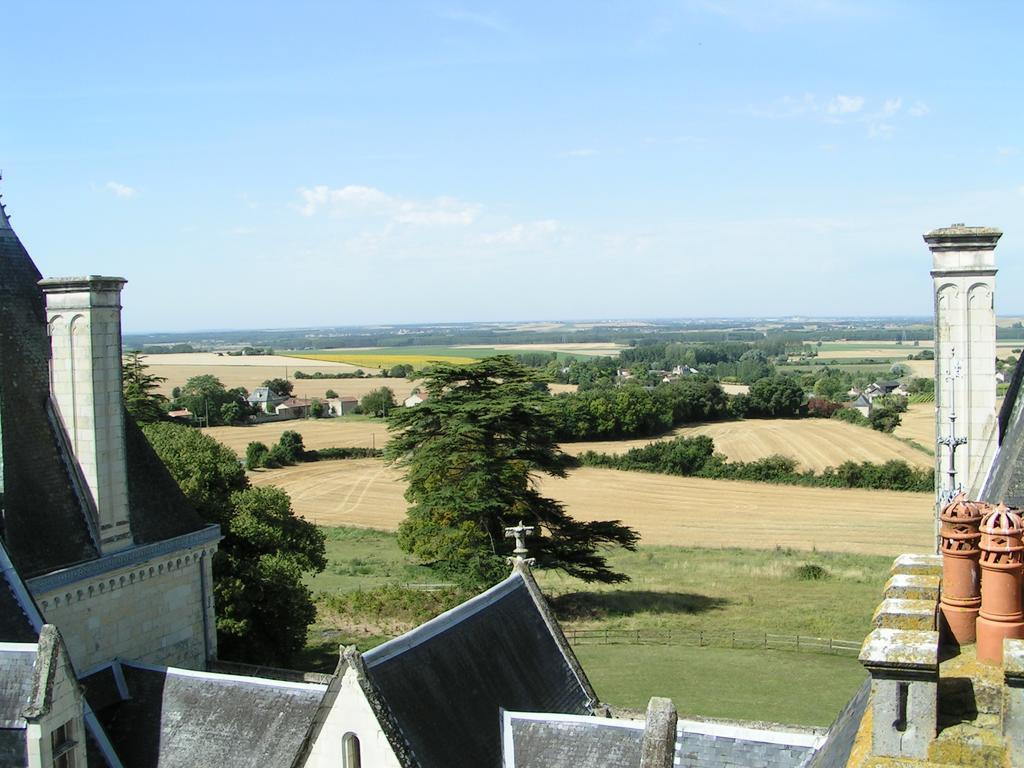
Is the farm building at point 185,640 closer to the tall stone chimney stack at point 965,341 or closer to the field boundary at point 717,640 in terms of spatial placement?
the tall stone chimney stack at point 965,341

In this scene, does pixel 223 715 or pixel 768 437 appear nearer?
pixel 223 715

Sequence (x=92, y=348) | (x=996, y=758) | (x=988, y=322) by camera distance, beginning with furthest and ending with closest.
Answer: (x=92, y=348)
(x=988, y=322)
(x=996, y=758)

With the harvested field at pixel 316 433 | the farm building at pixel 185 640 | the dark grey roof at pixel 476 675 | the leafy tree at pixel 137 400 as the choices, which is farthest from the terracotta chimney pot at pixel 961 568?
the harvested field at pixel 316 433

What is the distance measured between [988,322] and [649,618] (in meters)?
23.5

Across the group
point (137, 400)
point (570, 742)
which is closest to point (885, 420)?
point (137, 400)

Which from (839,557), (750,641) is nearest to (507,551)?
(750,641)

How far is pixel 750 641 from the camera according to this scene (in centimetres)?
2786

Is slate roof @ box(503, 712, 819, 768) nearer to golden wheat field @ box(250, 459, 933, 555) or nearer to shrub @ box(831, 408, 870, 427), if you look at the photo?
golden wheat field @ box(250, 459, 933, 555)

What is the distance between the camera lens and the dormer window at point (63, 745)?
8.66 m

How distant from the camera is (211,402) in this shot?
84.7m

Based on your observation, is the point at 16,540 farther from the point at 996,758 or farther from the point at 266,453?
the point at 266,453

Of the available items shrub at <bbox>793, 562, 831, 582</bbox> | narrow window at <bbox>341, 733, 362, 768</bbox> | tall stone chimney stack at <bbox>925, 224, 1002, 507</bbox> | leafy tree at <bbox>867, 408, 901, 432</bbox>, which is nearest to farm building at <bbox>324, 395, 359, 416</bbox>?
leafy tree at <bbox>867, 408, 901, 432</bbox>

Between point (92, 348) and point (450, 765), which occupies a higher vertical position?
point (92, 348)

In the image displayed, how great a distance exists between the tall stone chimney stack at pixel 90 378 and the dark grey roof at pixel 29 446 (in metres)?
0.25
